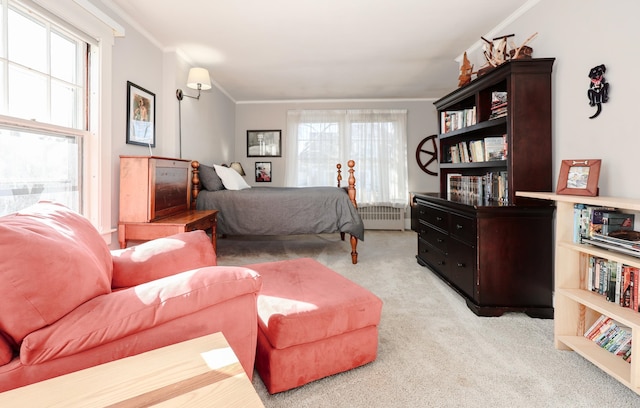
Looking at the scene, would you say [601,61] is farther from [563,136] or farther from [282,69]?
[282,69]

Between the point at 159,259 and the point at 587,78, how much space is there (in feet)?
8.99

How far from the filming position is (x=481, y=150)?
8.95 ft

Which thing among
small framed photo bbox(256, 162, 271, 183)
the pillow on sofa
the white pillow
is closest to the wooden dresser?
the pillow on sofa

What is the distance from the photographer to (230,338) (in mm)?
1133

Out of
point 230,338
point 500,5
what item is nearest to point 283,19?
point 500,5

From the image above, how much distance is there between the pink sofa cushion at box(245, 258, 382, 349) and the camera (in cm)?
134

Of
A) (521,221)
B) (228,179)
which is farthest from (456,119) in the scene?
(228,179)

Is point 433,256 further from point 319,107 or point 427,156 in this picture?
point 319,107

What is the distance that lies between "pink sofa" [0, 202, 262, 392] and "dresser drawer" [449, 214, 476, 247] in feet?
5.78

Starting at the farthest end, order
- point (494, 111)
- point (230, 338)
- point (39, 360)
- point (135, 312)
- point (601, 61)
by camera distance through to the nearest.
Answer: point (494, 111)
point (601, 61)
point (230, 338)
point (135, 312)
point (39, 360)

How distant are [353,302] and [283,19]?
255cm

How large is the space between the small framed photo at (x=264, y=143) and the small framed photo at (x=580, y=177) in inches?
185

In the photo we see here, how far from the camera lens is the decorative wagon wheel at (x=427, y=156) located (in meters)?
5.84

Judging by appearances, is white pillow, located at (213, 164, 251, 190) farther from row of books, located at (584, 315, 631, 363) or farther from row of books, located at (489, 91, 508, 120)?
row of books, located at (584, 315, 631, 363)
